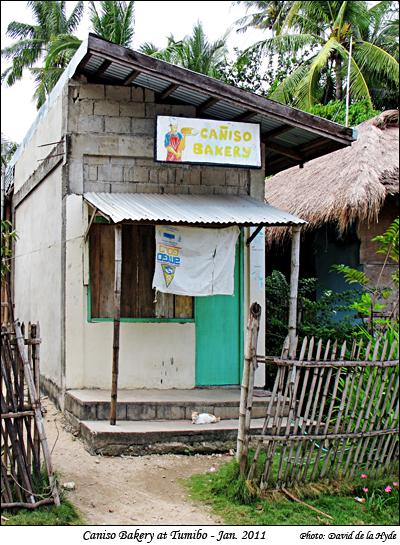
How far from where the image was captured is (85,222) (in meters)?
8.72

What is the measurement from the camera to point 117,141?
8805 millimetres

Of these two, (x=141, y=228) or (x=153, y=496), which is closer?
(x=153, y=496)

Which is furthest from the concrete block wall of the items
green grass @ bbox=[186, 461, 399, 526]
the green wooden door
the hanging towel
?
green grass @ bbox=[186, 461, 399, 526]

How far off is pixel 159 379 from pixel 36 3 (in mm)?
19229

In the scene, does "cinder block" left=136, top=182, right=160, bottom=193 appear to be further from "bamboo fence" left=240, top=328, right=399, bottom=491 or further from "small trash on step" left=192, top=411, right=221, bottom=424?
"bamboo fence" left=240, top=328, right=399, bottom=491

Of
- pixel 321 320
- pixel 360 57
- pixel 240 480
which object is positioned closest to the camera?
pixel 240 480

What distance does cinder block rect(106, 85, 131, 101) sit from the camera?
8.84 m

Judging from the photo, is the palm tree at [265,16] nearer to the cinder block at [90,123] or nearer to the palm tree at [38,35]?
the palm tree at [38,35]

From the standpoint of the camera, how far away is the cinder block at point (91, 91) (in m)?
8.75

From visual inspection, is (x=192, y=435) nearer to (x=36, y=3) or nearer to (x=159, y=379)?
(x=159, y=379)

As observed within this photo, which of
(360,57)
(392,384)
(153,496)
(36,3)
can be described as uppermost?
(36,3)

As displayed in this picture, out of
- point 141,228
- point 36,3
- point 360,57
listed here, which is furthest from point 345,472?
point 36,3

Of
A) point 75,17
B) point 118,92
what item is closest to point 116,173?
point 118,92

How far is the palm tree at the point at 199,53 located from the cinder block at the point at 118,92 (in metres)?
12.0
